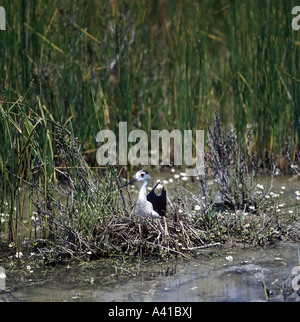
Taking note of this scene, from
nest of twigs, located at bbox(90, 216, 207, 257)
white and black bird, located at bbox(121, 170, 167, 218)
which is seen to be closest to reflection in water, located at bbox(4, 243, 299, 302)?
nest of twigs, located at bbox(90, 216, 207, 257)

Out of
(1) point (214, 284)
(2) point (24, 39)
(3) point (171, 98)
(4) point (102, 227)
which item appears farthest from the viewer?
(3) point (171, 98)

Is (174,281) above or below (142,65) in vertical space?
below

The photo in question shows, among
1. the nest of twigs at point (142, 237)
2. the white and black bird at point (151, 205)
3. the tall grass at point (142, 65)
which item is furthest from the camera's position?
the tall grass at point (142, 65)

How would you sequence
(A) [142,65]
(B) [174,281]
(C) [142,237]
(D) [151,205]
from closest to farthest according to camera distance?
(B) [174,281] → (C) [142,237] → (D) [151,205] → (A) [142,65]

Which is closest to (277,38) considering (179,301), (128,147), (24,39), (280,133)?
(280,133)

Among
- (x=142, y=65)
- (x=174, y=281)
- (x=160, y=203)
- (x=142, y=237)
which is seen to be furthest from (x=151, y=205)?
(x=142, y=65)

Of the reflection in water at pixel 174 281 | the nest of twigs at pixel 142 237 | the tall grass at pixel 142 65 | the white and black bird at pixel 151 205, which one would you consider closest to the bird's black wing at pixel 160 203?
the white and black bird at pixel 151 205

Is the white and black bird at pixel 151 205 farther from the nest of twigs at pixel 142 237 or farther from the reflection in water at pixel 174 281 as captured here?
the reflection in water at pixel 174 281

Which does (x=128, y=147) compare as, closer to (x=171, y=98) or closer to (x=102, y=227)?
(x=171, y=98)

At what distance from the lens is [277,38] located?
638 centimetres

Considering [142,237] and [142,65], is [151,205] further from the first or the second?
[142,65]

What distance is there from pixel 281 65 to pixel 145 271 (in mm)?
3091
